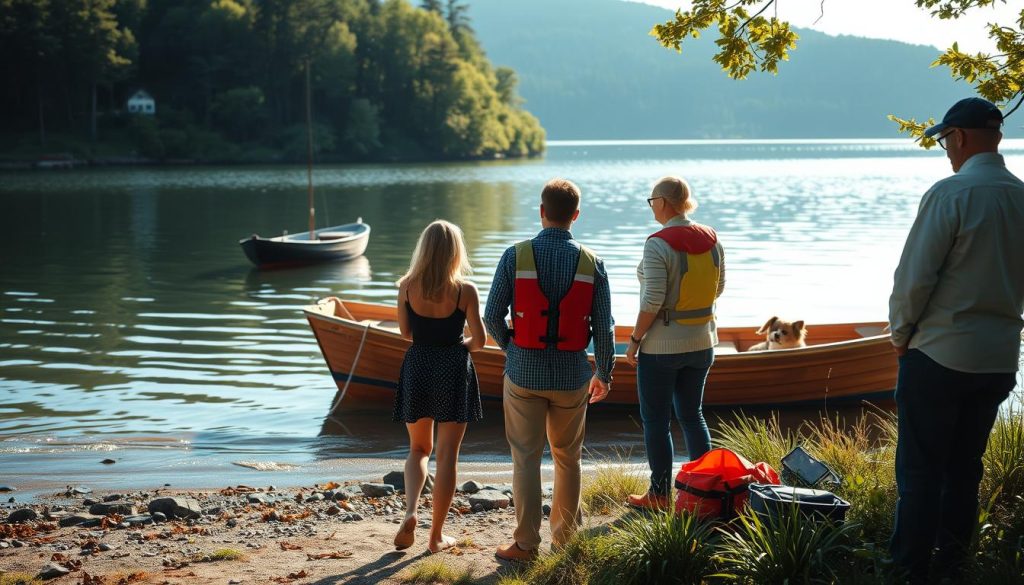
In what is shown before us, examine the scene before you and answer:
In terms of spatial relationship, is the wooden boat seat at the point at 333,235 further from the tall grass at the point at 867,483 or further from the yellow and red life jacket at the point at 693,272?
the yellow and red life jacket at the point at 693,272

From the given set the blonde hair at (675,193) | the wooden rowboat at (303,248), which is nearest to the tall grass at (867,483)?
the blonde hair at (675,193)

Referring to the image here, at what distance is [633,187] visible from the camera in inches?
2336

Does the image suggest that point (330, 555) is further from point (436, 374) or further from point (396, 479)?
point (396, 479)

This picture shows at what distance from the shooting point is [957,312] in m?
3.54

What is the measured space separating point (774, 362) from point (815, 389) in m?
0.67

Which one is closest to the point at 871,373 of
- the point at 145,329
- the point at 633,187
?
the point at 145,329

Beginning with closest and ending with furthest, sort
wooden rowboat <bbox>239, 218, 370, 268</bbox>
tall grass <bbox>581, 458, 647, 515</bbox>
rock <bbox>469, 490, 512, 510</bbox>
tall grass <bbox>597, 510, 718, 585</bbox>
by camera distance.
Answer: tall grass <bbox>597, 510, 718, 585</bbox> → tall grass <bbox>581, 458, 647, 515</bbox> → rock <bbox>469, 490, 512, 510</bbox> → wooden rowboat <bbox>239, 218, 370, 268</bbox>

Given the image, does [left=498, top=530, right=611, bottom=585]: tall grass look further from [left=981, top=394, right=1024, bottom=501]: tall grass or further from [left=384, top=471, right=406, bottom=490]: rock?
[left=384, top=471, right=406, bottom=490]: rock

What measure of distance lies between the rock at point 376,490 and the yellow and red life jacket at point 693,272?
2.88 meters

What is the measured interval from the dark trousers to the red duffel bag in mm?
888

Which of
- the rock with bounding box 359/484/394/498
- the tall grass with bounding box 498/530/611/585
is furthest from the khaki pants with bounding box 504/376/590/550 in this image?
the rock with bounding box 359/484/394/498

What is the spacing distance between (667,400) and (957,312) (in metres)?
1.97

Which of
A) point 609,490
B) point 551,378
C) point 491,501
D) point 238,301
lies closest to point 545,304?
point 551,378

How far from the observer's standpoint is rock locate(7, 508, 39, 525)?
653 cm
